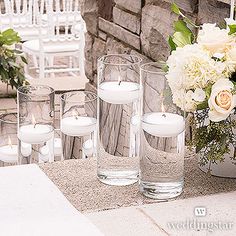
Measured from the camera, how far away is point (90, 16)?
317 cm

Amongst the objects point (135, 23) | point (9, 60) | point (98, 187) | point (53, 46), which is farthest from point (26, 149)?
point (53, 46)

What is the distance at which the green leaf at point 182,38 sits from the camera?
4.79 feet

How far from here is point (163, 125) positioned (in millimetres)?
1339

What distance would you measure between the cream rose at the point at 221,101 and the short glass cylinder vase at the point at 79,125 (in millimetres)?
429

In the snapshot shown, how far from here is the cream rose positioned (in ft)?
4.34

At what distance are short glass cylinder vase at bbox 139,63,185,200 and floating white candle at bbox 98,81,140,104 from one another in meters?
0.07

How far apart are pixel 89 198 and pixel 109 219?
0.10 metres

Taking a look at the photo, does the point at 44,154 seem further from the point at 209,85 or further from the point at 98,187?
the point at 209,85

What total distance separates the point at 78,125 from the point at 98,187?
32 centimetres

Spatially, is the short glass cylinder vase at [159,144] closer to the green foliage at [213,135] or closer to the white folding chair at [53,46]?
the green foliage at [213,135]

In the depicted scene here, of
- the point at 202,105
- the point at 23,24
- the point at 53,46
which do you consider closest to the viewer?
the point at 202,105

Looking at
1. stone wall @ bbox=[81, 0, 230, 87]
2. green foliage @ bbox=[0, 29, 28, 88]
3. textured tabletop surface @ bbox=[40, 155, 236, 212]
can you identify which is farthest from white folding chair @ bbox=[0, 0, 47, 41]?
textured tabletop surface @ bbox=[40, 155, 236, 212]

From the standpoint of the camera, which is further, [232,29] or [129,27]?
[129,27]

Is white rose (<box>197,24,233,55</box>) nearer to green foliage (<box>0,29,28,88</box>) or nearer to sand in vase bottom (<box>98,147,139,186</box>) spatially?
sand in vase bottom (<box>98,147,139,186</box>)
